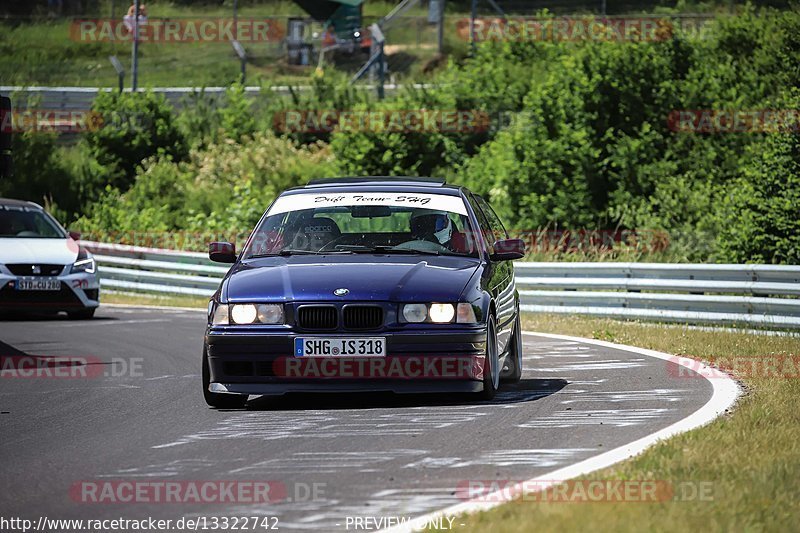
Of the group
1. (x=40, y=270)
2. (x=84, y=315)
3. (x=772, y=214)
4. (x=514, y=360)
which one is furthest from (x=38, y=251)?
(x=772, y=214)

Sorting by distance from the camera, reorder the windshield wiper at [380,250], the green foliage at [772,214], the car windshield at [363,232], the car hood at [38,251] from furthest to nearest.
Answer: the green foliage at [772,214] → the car hood at [38,251] → the car windshield at [363,232] → the windshield wiper at [380,250]

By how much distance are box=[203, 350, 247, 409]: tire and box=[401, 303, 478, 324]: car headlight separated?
4.50 feet

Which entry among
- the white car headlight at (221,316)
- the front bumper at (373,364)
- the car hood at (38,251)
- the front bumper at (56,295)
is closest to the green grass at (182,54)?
the car hood at (38,251)

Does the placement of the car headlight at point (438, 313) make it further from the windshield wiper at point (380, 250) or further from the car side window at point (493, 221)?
the car side window at point (493, 221)

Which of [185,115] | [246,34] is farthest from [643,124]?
[246,34]

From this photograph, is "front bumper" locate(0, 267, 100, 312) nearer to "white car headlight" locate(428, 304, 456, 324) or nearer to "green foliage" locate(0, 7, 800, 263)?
"green foliage" locate(0, 7, 800, 263)

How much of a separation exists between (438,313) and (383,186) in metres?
1.94

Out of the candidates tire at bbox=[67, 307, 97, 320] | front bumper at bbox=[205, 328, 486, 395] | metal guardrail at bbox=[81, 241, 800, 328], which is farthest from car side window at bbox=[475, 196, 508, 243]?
tire at bbox=[67, 307, 97, 320]

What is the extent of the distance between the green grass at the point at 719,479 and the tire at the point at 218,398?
328cm

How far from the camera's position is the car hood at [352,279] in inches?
372

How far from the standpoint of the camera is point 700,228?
2814cm

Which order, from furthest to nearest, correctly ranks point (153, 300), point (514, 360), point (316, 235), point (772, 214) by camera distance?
point (153, 300), point (772, 214), point (514, 360), point (316, 235)

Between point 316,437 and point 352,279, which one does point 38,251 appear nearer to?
point 352,279

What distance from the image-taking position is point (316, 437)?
27.3 feet
